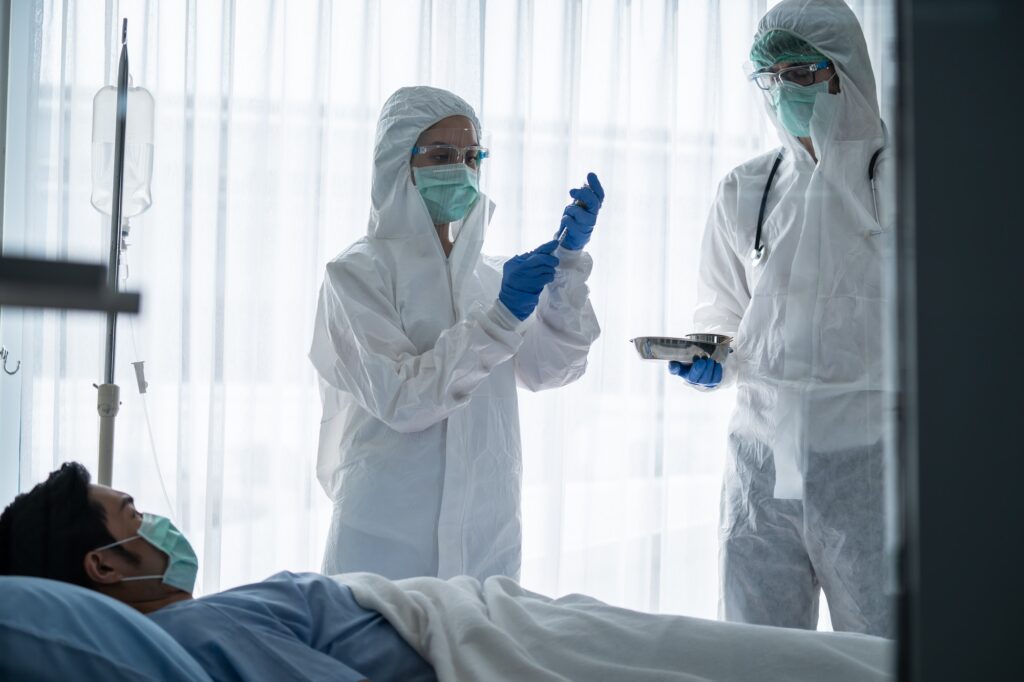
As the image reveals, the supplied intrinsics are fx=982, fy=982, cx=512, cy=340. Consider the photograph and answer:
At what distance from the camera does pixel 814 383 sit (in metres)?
2.01

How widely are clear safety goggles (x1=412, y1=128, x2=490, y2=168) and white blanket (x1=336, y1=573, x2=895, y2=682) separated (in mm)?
991

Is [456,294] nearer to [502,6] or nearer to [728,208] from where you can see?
[728,208]

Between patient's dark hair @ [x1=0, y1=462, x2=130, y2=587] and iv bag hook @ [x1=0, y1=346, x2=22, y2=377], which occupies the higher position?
iv bag hook @ [x1=0, y1=346, x2=22, y2=377]

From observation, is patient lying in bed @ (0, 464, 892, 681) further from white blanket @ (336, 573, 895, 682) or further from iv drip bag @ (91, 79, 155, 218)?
iv drip bag @ (91, 79, 155, 218)

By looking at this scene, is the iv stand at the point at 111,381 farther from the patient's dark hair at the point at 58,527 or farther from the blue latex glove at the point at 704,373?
the blue latex glove at the point at 704,373

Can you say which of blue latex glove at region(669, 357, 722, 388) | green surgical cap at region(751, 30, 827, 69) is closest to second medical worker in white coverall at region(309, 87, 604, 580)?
blue latex glove at region(669, 357, 722, 388)

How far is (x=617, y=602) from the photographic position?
3.14m

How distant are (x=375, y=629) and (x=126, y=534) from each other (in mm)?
432

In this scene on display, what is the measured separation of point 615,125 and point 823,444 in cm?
153

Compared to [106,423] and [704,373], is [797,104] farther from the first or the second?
[106,423]

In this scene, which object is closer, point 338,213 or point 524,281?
point 524,281

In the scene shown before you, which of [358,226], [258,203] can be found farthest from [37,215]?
[358,226]

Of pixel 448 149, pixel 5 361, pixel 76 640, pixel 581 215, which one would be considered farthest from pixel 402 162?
pixel 76 640

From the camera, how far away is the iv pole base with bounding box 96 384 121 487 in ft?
6.16
